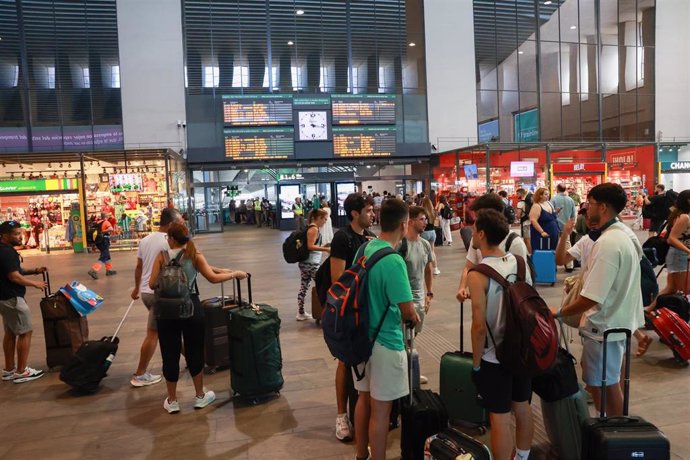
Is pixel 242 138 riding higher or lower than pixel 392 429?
higher

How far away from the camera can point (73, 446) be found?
11.8ft

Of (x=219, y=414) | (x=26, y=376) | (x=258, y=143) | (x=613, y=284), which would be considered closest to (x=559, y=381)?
(x=613, y=284)

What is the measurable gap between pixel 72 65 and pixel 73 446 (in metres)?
20.3

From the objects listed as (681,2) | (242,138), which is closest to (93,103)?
(242,138)

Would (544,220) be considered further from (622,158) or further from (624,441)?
(622,158)

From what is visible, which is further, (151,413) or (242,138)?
(242,138)

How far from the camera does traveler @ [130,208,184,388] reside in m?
4.52

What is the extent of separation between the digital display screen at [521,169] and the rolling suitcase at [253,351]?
56.0ft

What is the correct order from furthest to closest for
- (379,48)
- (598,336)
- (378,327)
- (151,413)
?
(379,48) < (151,413) < (598,336) < (378,327)

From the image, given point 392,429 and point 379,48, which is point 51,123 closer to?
point 379,48

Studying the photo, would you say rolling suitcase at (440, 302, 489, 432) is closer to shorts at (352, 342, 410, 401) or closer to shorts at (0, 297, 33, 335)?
shorts at (352, 342, 410, 401)

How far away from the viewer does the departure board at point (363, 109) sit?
2125 cm

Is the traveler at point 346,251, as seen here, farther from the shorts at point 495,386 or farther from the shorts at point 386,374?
the shorts at point 495,386

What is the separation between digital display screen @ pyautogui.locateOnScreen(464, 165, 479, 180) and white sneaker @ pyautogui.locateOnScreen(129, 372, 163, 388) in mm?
16815
